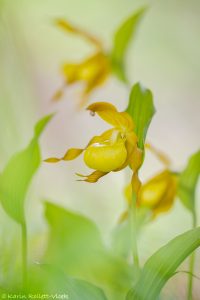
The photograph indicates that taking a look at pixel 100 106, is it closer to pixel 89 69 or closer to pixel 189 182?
pixel 189 182

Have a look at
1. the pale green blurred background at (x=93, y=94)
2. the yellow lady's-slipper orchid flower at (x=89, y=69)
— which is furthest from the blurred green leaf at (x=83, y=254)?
the yellow lady's-slipper orchid flower at (x=89, y=69)

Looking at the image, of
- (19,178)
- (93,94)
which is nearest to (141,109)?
(19,178)

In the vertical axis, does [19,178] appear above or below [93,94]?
above

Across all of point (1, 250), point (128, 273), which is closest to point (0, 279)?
point (1, 250)

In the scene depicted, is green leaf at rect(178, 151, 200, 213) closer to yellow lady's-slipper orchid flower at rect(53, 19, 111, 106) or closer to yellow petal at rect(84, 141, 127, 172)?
yellow petal at rect(84, 141, 127, 172)

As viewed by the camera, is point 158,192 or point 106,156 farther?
point 158,192

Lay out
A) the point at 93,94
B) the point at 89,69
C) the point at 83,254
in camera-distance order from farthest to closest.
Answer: the point at 93,94 < the point at 89,69 < the point at 83,254

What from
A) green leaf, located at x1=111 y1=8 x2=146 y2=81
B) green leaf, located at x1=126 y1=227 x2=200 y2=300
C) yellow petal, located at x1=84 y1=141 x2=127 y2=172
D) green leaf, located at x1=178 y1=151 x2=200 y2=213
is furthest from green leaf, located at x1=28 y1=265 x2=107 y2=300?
green leaf, located at x1=111 y1=8 x2=146 y2=81
